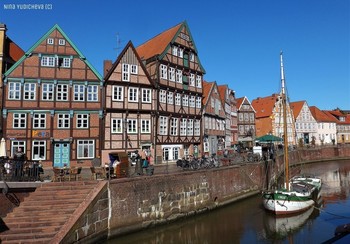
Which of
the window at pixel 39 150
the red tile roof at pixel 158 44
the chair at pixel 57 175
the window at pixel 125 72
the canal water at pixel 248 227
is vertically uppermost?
the red tile roof at pixel 158 44

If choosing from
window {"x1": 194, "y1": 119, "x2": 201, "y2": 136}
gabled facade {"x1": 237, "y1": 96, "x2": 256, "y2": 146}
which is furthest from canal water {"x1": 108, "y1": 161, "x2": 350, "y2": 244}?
gabled facade {"x1": 237, "y1": 96, "x2": 256, "y2": 146}

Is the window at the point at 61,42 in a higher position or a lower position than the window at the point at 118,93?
higher

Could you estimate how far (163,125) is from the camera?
1199 inches

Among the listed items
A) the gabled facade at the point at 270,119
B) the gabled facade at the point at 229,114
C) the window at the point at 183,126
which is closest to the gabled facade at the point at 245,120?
the gabled facade at the point at 229,114

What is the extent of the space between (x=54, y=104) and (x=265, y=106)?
49465 mm

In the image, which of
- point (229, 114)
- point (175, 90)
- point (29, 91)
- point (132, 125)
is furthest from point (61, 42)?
point (229, 114)

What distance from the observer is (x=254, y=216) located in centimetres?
A: 2027

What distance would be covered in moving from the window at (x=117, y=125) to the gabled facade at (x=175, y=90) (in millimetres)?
3757

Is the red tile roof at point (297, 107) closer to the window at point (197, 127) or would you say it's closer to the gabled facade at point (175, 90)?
the gabled facade at point (175, 90)

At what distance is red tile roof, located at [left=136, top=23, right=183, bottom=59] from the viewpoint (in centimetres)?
3184

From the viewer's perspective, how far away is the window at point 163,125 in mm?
30141

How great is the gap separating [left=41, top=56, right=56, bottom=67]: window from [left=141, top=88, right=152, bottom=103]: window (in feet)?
27.8

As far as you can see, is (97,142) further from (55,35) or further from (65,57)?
(55,35)

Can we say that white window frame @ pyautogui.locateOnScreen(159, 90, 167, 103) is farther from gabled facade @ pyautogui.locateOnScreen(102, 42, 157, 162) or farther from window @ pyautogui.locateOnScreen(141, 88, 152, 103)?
window @ pyautogui.locateOnScreen(141, 88, 152, 103)
